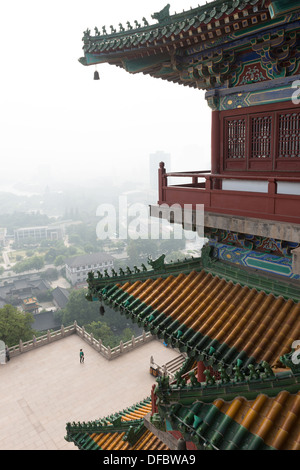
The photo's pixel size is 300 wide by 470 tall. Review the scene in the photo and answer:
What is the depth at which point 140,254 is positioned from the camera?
11544 centimetres

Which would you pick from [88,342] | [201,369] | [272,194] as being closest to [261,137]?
[272,194]

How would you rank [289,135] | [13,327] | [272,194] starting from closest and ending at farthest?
[272,194], [289,135], [13,327]

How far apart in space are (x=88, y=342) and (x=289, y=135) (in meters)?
25.4

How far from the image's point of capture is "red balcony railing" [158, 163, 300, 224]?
6.15 meters

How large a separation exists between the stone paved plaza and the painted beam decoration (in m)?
19.7

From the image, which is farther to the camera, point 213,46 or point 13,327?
point 13,327

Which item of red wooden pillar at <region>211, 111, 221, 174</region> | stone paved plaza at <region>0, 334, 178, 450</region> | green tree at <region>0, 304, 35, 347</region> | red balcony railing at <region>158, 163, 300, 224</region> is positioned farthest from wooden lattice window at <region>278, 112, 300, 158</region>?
green tree at <region>0, 304, 35, 347</region>

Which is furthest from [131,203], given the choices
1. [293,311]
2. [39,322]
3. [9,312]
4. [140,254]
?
[293,311]

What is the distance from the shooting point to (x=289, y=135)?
7195mm

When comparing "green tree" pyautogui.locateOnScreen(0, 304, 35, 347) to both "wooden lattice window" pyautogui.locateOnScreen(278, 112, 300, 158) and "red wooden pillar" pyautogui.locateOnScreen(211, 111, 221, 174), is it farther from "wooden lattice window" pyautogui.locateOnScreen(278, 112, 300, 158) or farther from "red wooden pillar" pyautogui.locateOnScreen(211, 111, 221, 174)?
"wooden lattice window" pyautogui.locateOnScreen(278, 112, 300, 158)

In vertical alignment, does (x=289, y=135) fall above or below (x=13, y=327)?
above

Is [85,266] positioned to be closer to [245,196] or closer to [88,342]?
[88,342]

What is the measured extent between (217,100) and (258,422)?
7.33 metres
